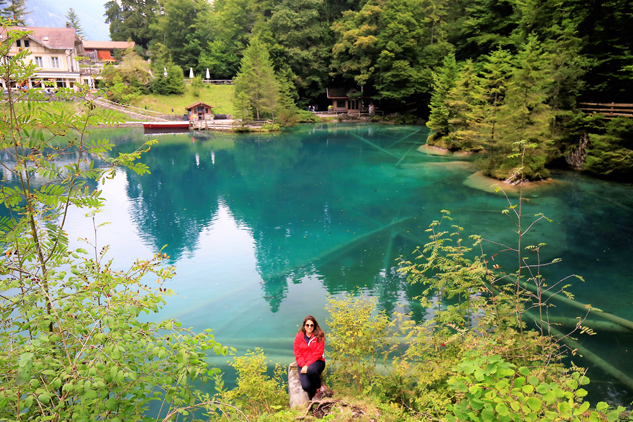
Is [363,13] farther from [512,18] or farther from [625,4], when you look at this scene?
[625,4]

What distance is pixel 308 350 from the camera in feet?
18.9

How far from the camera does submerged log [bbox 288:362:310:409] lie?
5.50m

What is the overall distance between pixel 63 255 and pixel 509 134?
18.6 m

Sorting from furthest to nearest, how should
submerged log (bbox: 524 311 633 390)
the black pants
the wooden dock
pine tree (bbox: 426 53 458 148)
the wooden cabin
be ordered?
the wooden cabin < the wooden dock < pine tree (bbox: 426 53 458 148) < submerged log (bbox: 524 311 633 390) < the black pants

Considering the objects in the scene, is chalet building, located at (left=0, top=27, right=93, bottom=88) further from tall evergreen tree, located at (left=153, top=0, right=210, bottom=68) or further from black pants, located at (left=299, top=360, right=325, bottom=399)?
black pants, located at (left=299, top=360, right=325, bottom=399)

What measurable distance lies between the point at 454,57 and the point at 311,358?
32.0 m

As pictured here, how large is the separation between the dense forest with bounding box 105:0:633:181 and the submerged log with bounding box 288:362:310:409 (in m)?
4.54

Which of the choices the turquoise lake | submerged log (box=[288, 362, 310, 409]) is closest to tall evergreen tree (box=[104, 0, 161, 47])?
the turquoise lake

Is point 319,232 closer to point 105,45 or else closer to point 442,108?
point 442,108

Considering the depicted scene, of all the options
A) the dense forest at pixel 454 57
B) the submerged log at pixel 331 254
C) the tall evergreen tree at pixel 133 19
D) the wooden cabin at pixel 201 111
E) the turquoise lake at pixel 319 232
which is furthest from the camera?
the tall evergreen tree at pixel 133 19

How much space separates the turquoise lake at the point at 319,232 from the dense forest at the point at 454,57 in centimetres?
235

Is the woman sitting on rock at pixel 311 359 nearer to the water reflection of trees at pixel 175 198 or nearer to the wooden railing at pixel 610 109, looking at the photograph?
the water reflection of trees at pixel 175 198

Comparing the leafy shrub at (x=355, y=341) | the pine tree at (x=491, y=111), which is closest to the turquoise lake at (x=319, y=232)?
the leafy shrub at (x=355, y=341)

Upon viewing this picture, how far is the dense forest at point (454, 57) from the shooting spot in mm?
18250
